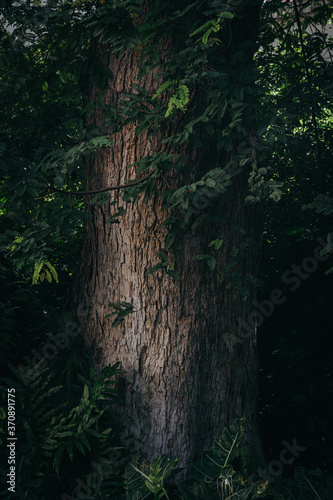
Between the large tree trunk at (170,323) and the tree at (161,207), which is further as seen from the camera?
the large tree trunk at (170,323)

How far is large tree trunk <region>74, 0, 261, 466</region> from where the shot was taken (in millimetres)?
3158

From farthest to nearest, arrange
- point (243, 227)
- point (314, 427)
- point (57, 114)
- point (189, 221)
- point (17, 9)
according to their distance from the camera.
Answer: point (57, 114)
point (314, 427)
point (243, 227)
point (189, 221)
point (17, 9)

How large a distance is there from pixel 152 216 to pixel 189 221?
258 mm

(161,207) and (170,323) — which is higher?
(161,207)

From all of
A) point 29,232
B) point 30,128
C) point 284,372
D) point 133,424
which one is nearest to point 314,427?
point 284,372

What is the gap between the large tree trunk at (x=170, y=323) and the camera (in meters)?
3.16

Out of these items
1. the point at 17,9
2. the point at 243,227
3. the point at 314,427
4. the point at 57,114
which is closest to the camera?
the point at 17,9

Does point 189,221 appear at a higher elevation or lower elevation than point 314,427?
higher

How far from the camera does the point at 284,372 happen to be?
399 cm

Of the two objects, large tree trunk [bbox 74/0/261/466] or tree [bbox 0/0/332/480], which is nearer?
tree [bbox 0/0/332/480]

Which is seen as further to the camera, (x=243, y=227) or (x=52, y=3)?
(x=243, y=227)

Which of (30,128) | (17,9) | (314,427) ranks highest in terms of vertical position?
(17,9)

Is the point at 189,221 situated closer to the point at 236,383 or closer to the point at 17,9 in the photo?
the point at 236,383

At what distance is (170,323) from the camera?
319 centimetres
